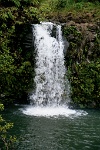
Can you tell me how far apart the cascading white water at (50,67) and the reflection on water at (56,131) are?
2317mm

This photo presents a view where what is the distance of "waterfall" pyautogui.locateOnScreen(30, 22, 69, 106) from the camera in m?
22.8

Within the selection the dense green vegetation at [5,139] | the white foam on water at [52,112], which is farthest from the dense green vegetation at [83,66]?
the dense green vegetation at [5,139]

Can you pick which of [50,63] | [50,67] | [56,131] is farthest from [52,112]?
[56,131]

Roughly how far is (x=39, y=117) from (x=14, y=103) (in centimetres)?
366

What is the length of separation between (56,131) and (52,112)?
11.6ft

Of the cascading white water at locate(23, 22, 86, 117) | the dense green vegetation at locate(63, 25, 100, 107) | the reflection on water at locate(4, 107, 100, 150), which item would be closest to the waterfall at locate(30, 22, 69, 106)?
the cascading white water at locate(23, 22, 86, 117)

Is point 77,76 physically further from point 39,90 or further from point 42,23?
point 42,23

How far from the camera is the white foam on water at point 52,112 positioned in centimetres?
2038

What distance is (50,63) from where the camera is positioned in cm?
2302

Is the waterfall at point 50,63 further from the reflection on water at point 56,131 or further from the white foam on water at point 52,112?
the reflection on water at point 56,131

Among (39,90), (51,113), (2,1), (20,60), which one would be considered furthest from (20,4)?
(51,113)

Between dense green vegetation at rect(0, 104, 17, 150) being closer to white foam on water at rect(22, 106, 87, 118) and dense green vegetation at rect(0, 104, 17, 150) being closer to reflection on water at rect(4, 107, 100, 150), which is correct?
reflection on water at rect(4, 107, 100, 150)

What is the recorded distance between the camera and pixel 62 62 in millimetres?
23000

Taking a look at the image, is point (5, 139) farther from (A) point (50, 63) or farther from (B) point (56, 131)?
(A) point (50, 63)
